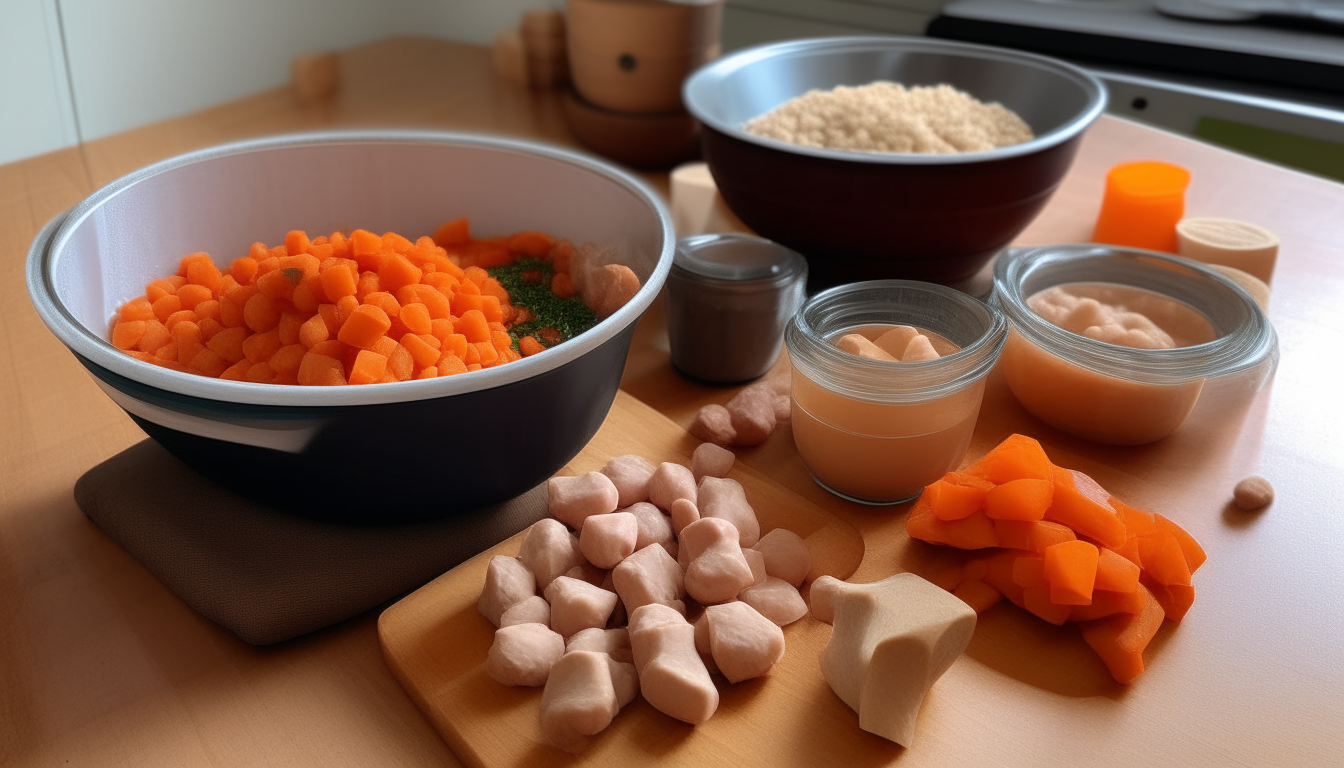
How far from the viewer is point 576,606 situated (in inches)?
29.0

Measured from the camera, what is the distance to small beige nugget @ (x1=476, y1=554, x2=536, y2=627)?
0.76 m

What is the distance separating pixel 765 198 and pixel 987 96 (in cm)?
48

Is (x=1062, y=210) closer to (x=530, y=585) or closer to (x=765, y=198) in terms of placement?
(x=765, y=198)

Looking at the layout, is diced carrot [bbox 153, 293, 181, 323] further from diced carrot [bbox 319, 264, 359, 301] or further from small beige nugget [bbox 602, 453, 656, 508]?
small beige nugget [bbox 602, 453, 656, 508]

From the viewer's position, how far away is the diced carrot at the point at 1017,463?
31.4 inches

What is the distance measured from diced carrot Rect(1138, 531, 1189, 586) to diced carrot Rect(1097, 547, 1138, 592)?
38 mm

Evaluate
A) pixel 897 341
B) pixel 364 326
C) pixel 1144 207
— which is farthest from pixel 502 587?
pixel 1144 207

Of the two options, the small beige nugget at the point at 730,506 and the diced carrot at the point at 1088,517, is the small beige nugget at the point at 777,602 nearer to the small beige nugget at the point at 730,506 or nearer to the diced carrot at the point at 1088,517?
the small beige nugget at the point at 730,506

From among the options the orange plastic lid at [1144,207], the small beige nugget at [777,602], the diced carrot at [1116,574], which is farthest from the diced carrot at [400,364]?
the orange plastic lid at [1144,207]

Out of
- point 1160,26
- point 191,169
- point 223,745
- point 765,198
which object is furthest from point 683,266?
point 1160,26

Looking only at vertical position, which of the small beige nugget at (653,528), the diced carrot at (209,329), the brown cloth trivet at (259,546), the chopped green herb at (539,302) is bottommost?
the brown cloth trivet at (259,546)

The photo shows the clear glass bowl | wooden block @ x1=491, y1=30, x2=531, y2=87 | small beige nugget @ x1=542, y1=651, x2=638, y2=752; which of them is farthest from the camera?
wooden block @ x1=491, y1=30, x2=531, y2=87

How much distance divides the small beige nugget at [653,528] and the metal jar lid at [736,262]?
298 millimetres

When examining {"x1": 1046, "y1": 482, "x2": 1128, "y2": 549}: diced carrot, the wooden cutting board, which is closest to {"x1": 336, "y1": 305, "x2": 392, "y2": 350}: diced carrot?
the wooden cutting board
